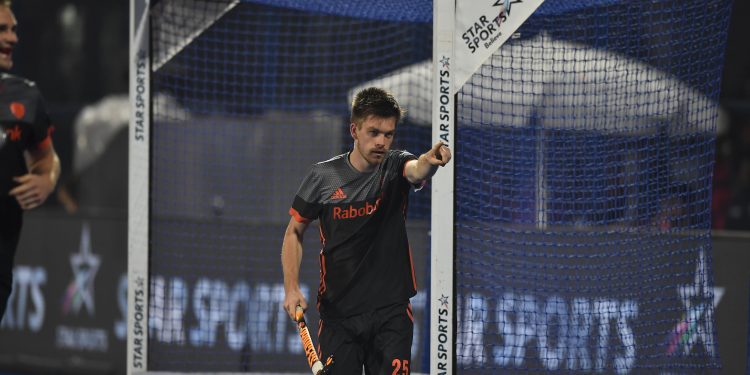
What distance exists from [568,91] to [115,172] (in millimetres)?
7638

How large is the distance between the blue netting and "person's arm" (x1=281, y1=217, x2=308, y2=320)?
174 centimetres

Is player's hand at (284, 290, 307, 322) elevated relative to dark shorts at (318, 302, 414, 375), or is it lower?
elevated

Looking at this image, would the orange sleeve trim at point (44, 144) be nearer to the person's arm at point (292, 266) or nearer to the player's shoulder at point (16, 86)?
the player's shoulder at point (16, 86)

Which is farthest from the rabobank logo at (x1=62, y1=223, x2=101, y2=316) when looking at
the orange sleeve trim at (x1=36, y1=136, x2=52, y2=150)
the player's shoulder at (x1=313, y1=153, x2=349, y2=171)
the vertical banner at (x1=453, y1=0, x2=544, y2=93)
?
the vertical banner at (x1=453, y1=0, x2=544, y2=93)

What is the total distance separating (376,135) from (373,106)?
15 cm

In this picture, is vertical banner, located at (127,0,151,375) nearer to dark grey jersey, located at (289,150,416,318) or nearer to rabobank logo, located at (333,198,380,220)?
dark grey jersey, located at (289,150,416,318)

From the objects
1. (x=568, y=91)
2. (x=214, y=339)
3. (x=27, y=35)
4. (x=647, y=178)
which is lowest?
(x=214, y=339)

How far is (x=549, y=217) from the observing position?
28.8ft

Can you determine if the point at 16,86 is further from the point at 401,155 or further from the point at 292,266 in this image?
the point at 401,155

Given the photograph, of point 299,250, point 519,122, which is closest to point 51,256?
point 519,122

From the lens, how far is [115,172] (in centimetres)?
1440

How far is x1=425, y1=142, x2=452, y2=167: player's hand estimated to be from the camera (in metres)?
5.42

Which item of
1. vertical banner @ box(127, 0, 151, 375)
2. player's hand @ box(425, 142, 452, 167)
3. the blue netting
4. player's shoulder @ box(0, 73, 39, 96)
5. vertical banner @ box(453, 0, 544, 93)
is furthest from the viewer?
the blue netting

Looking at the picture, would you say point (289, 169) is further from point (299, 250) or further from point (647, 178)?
point (299, 250)
